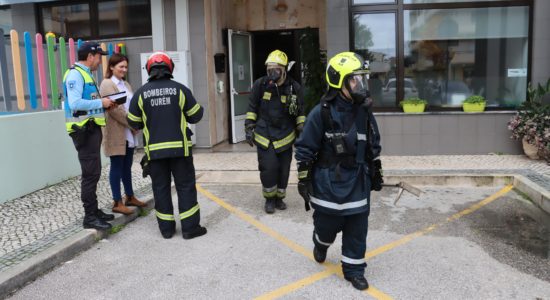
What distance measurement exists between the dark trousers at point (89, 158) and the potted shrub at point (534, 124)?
6334 millimetres

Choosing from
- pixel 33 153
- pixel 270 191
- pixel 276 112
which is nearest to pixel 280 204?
pixel 270 191

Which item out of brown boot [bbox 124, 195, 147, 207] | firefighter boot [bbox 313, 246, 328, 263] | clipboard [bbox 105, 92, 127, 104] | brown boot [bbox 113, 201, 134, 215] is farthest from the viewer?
brown boot [bbox 124, 195, 147, 207]

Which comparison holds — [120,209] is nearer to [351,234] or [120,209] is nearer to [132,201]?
[132,201]

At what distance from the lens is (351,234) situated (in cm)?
389

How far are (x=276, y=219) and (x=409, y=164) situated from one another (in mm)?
3127

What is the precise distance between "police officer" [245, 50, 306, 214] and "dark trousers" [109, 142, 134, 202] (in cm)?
136

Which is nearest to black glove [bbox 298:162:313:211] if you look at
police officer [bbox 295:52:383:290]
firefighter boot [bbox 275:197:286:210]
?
police officer [bbox 295:52:383:290]

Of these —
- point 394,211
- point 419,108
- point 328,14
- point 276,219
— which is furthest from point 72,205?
point 419,108

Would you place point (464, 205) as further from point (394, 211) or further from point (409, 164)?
point (409, 164)

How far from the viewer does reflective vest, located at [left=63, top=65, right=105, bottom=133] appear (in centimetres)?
484

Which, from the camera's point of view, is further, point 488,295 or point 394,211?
point 394,211

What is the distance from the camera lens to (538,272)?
4.11 meters

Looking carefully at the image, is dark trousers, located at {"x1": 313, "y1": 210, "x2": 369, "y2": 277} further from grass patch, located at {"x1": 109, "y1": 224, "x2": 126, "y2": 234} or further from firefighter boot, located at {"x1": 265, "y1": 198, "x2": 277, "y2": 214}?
grass patch, located at {"x1": 109, "y1": 224, "x2": 126, "y2": 234}

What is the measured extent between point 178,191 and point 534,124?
572 centimetres
